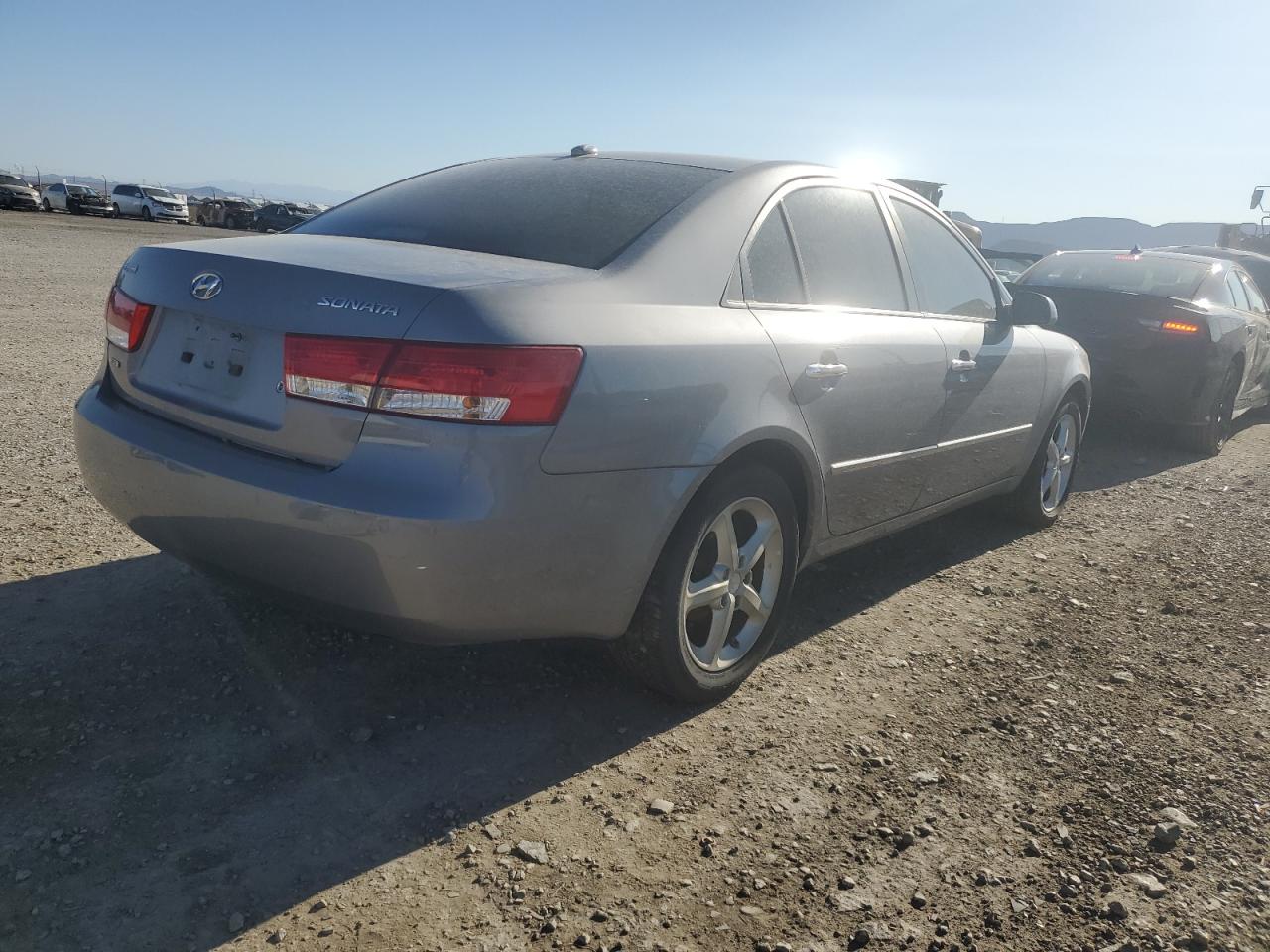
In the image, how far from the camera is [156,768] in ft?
8.52

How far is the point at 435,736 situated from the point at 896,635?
1862 mm

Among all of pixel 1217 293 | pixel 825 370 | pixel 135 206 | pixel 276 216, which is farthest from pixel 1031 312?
pixel 135 206

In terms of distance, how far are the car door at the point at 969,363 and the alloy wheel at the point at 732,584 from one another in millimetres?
1112

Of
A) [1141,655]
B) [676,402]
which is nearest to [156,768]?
[676,402]

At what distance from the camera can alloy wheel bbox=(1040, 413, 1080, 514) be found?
5422 mm

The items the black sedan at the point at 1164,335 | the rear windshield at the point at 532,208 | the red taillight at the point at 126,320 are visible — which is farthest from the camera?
the black sedan at the point at 1164,335

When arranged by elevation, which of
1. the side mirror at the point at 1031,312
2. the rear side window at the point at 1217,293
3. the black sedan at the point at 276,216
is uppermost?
the black sedan at the point at 276,216

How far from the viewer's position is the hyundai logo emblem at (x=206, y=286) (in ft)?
8.66

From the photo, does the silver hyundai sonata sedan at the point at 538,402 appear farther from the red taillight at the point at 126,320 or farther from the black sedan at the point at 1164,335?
the black sedan at the point at 1164,335

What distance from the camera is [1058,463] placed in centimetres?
561

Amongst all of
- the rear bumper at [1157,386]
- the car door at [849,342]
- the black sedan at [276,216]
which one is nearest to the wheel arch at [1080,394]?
the car door at [849,342]

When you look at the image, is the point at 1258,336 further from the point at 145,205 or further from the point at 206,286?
the point at 145,205

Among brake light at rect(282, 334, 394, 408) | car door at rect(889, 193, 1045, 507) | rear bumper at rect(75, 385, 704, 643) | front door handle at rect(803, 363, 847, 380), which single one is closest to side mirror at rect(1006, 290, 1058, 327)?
car door at rect(889, 193, 1045, 507)

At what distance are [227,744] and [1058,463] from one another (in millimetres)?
4486
